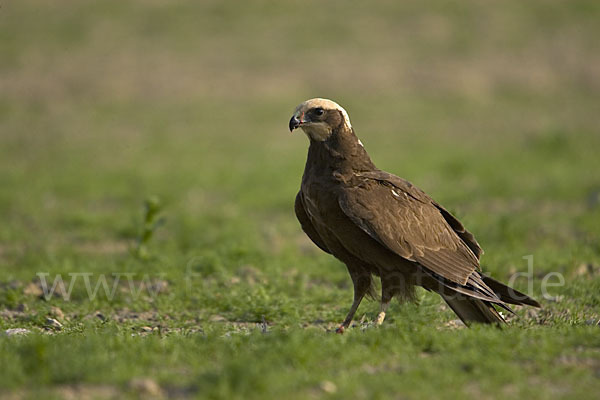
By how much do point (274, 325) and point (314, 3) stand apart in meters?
20.6

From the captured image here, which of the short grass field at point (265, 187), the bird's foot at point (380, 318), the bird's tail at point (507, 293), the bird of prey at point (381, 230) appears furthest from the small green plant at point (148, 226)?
the bird's tail at point (507, 293)

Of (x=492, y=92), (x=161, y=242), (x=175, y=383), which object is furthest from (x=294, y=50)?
(x=175, y=383)

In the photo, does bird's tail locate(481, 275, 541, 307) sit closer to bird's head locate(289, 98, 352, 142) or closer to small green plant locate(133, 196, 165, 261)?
bird's head locate(289, 98, 352, 142)

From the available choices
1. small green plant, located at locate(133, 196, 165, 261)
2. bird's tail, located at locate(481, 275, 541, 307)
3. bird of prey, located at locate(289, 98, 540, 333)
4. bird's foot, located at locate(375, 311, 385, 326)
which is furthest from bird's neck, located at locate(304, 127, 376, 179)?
small green plant, located at locate(133, 196, 165, 261)

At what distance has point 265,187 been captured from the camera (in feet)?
40.5

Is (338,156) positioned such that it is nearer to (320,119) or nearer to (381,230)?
(320,119)

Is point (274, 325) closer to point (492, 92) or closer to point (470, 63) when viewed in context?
point (492, 92)

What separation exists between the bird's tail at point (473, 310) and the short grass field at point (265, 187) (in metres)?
0.30

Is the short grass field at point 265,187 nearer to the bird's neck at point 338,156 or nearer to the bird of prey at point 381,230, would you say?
the bird of prey at point 381,230

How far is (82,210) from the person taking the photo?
10836 mm

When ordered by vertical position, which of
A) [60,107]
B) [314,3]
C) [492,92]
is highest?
[314,3]

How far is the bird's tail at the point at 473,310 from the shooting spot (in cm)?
561

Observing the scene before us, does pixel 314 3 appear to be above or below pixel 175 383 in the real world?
above

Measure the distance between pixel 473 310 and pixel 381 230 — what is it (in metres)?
0.93
